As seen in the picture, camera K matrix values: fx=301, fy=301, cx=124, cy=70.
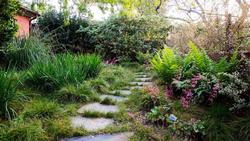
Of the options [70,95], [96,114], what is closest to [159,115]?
[96,114]

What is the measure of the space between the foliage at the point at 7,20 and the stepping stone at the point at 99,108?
2.03m

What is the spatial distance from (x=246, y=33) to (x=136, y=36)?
5.92 meters

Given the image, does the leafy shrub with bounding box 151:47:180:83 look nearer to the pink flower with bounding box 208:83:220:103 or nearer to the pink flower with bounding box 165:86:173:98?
the pink flower with bounding box 165:86:173:98

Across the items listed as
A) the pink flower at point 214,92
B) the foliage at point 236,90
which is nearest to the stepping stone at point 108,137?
the pink flower at point 214,92

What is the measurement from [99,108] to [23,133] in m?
1.41

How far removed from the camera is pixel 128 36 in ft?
34.6

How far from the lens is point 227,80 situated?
376cm

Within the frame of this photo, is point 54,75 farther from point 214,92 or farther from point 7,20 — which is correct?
point 214,92

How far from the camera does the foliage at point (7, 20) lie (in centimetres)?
498

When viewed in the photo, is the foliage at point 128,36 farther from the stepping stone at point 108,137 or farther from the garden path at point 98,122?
the stepping stone at point 108,137

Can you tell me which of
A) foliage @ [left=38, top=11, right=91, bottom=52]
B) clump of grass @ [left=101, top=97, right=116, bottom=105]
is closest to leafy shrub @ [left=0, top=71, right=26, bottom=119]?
clump of grass @ [left=101, top=97, right=116, bottom=105]

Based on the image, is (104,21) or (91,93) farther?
(104,21)

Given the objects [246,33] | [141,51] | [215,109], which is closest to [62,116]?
[215,109]

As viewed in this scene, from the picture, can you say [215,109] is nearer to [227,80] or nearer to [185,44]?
[227,80]
